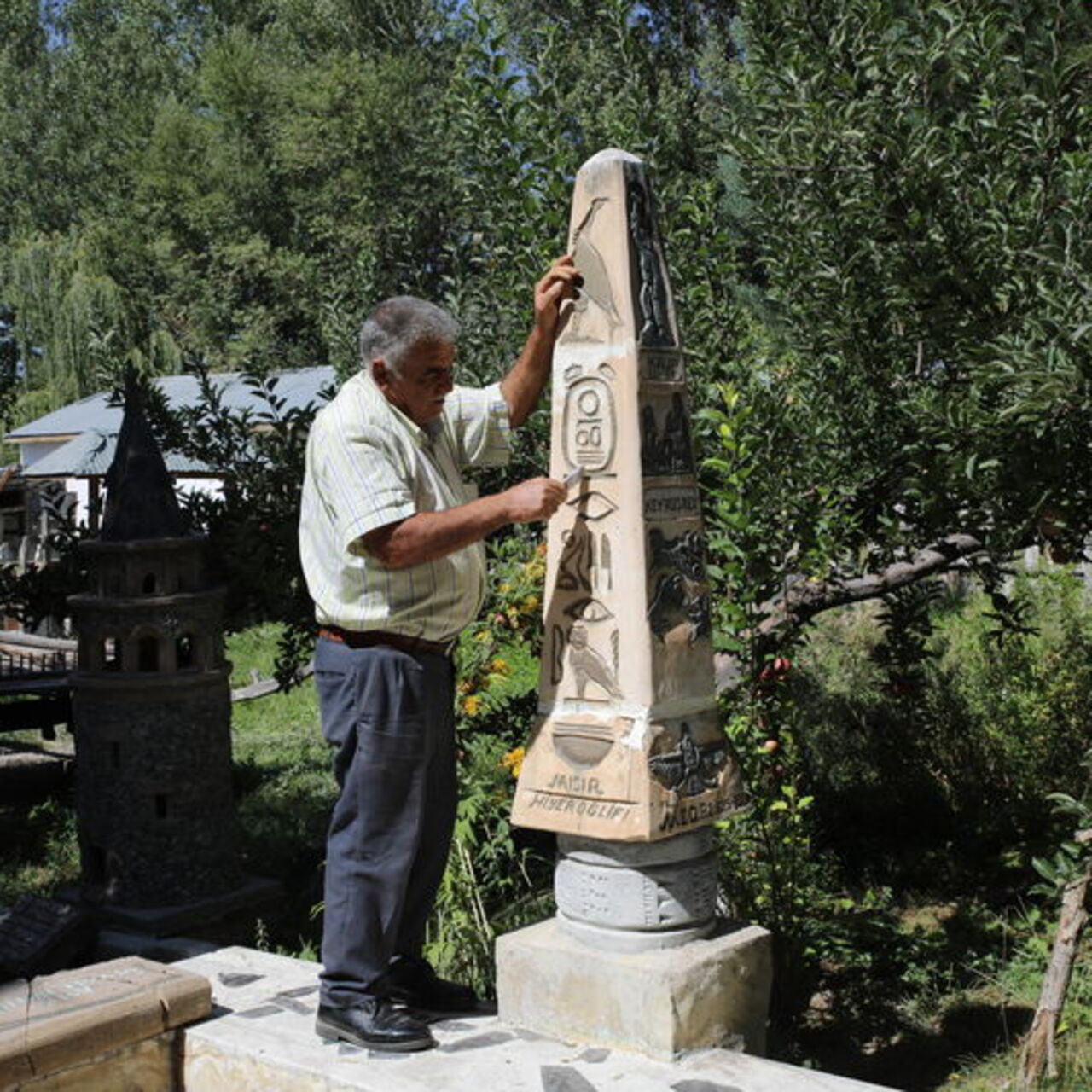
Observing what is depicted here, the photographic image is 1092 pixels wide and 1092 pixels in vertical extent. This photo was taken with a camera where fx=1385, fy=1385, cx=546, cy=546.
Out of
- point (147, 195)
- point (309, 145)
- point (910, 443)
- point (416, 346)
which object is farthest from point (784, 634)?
point (147, 195)

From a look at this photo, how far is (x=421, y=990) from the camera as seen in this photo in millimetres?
3949

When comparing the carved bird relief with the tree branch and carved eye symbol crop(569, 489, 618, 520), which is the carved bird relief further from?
the tree branch

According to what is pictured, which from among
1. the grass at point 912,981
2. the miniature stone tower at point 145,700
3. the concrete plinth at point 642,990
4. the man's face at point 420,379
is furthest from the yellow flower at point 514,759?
the man's face at point 420,379

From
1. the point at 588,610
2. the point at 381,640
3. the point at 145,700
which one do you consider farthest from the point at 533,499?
the point at 145,700

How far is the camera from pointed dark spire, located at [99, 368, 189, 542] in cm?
710

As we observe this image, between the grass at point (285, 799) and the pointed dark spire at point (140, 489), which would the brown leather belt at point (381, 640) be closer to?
the grass at point (285, 799)

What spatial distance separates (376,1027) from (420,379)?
1.72 m

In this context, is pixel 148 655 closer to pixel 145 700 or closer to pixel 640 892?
pixel 145 700

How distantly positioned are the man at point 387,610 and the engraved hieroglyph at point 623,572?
0.17 m

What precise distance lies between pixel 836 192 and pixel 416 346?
2052mm

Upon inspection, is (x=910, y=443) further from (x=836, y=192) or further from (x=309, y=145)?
(x=309, y=145)

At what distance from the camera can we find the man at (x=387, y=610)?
3461 millimetres

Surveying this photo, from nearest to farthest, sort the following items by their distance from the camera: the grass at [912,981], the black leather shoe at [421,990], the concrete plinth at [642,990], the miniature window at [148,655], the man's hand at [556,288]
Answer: the concrete plinth at [642,990], the man's hand at [556,288], the black leather shoe at [421,990], the grass at [912,981], the miniature window at [148,655]

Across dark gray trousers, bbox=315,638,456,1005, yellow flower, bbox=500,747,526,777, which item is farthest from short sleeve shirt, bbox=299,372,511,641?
yellow flower, bbox=500,747,526,777
